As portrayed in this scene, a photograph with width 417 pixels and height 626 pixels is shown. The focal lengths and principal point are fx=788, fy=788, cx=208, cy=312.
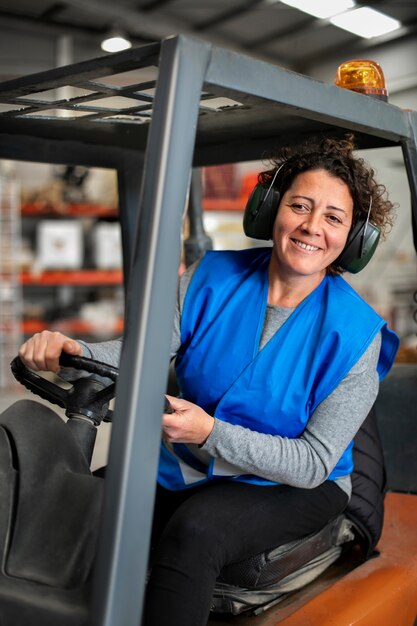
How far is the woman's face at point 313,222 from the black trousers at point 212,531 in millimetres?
575

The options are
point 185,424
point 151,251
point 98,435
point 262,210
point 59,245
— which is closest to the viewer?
point 151,251

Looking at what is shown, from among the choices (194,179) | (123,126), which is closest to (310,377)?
(123,126)

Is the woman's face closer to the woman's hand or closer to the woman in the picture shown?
the woman

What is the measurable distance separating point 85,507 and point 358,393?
2.43 feet

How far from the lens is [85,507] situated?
1513 millimetres

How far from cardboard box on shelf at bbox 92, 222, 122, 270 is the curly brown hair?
6.65m

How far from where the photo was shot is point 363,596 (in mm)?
1983

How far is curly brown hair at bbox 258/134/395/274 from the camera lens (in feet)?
6.61

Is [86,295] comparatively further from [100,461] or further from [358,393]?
[358,393]

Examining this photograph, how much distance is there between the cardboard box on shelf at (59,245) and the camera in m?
8.57

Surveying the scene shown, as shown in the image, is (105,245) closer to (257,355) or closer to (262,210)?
(262,210)

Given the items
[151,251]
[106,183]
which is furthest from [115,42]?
[151,251]

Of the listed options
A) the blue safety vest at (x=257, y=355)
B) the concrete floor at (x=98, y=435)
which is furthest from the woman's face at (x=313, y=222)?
the concrete floor at (x=98, y=435)

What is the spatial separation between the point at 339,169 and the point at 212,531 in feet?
3.10
